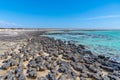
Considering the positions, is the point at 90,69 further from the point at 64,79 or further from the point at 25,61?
the point at 25,61

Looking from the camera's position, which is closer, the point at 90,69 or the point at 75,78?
the point at 75,78

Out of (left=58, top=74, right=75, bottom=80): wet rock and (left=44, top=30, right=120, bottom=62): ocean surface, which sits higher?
(left=58, top=74, right=75, bottom=80): wet rock

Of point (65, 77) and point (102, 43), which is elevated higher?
point (65, 77)

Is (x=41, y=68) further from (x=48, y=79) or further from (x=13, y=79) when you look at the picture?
(x=13, y=79)

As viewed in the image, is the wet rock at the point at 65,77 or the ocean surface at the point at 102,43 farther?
the ocean surface at the point at 102,43

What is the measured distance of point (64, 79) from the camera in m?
9.41

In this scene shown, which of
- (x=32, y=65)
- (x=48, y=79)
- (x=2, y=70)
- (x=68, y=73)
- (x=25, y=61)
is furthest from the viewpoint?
(x=25, y=61)

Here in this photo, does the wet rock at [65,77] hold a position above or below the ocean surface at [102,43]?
above

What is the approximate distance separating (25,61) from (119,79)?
7.92 metres

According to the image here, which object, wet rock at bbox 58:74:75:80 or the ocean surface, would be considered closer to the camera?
wet rock at bbox 58:74:75:80

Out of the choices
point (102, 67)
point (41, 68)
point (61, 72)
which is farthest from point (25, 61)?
point (102, 67)

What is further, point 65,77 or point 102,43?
point 102,43

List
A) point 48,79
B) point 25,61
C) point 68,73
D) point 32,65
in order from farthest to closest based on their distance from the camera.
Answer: point 25,61
point 32,65
point 68,73
point 48,79

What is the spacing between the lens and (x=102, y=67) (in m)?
12.4
